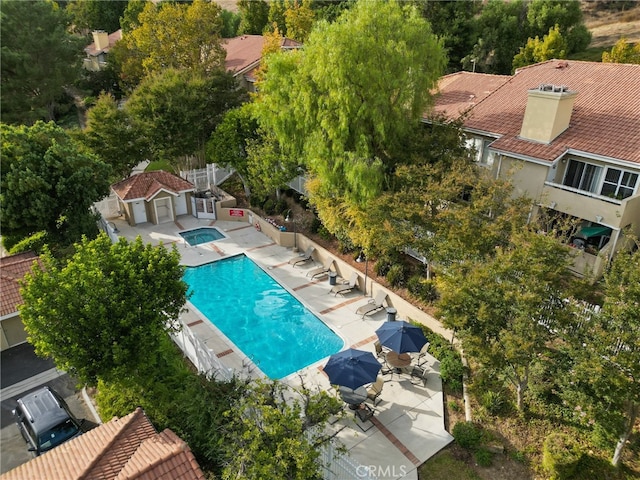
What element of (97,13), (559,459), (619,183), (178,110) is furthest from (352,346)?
(97,13)

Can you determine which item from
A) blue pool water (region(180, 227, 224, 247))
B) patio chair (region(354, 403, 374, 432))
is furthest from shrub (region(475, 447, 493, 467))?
blue pool water (region(180, 227, 224, 247))

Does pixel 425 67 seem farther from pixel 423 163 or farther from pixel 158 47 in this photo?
pixel 158 47

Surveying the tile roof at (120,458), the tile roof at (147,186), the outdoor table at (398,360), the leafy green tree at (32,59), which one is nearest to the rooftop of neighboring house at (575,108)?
the outdoor table at (398,360)

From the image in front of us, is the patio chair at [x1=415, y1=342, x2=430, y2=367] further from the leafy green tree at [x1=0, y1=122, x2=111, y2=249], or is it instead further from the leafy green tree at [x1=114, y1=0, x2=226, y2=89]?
the leafy green tree at [x1=114, y1=0, x2=226, y2=89]

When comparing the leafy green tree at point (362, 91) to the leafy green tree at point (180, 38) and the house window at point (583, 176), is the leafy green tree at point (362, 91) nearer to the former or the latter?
the house window at point (583, 176)

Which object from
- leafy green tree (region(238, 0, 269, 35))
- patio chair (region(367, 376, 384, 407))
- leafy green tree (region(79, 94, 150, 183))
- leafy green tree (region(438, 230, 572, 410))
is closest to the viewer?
leafy green tree (region(438, 230, 572, 410))

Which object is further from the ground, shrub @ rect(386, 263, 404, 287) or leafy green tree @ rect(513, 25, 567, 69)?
leafy green tree @ rect(513, 25, 567, 69)

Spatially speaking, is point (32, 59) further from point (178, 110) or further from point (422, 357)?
point (422, 357)

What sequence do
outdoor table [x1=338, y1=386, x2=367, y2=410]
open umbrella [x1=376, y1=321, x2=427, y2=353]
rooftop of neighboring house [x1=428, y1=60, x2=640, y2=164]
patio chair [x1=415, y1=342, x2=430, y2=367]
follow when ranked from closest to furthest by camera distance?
1. outdoor table [x1=338, y1=386, x2=367, y2=410]
2. open umbrella [x1=376, y1=321, x2=427, y2=353]
3. patio chair [x1=415, y1=342, x2=430, y2=367]
4. rooftop of neighboring house [x1=428, y1=60, x2=640, y2=164]
